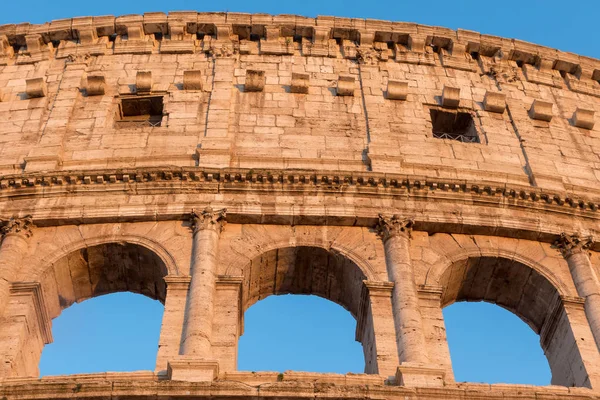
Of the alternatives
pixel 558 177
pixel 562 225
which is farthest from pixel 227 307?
pixel 558 177

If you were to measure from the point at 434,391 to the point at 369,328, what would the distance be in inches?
111

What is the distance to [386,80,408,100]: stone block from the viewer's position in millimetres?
22250

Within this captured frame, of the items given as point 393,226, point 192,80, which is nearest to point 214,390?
point 393,226

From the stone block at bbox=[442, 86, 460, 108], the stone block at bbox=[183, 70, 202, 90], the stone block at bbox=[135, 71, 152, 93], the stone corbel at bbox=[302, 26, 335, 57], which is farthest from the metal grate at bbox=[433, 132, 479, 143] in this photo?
the stone block at bbox=[135, 71, 152, 93]

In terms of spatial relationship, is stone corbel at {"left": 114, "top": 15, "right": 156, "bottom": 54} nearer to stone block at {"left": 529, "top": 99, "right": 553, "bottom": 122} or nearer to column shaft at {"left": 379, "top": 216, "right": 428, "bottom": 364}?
column shaft at {"left": 379, "top": 216, "right": 428, "bottom": 364}

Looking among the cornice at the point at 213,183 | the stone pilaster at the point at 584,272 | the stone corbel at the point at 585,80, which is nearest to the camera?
the stone pilaster at the point at 584,272

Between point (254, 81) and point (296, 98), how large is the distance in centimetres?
111

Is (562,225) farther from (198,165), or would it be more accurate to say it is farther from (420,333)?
(198,165)

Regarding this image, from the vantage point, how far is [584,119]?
22875 millimetres

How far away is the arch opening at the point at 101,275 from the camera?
683 inches

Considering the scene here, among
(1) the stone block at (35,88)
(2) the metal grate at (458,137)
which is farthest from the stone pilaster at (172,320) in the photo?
(2) the metal grate at (458,137)

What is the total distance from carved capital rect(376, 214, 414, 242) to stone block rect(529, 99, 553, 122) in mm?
6338

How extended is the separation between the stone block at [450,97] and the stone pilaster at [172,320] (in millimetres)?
8877

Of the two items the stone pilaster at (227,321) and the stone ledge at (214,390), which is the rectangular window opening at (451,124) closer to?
the stone pilaster at (227,321)
